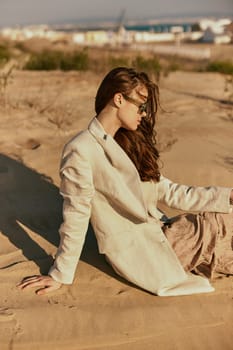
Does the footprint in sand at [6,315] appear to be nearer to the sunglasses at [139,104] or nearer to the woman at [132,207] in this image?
the woman at [132,207]

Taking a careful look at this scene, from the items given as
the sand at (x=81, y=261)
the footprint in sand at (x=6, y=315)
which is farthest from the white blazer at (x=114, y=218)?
the footprint in sand at (x=6, y=315)

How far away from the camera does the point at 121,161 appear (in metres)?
3.05

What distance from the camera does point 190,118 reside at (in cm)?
692

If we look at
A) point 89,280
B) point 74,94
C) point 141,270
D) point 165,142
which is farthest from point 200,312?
point 74,94

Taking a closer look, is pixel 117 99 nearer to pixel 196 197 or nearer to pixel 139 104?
pixel 139 104

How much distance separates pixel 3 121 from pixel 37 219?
7.99 ft

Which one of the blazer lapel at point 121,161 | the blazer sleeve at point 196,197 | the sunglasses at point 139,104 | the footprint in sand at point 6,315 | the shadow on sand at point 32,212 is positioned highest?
the sunglasses at point 139,104

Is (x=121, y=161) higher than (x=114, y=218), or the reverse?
(x=121, y=161)

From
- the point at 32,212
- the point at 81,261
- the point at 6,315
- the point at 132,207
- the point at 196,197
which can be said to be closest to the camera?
the point at 6,315

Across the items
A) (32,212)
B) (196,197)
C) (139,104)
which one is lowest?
(32,212)

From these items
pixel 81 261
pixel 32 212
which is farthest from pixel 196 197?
pixel 32 212

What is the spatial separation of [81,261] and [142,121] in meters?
0.92

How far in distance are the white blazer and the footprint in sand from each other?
0.31 metres

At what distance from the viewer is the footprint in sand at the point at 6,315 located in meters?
2.94
